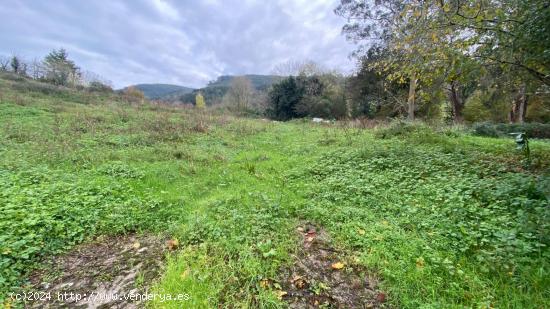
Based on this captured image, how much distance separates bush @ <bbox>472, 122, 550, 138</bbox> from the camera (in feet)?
36.2

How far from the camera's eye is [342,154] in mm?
6941

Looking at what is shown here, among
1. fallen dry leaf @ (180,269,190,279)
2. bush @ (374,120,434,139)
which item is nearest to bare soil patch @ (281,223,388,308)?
fallen dry leaf @ (180,269,190,279)

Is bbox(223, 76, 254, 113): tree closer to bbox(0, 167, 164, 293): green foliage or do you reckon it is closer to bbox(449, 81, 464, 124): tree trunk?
bbox(449, 81, 464, 124): tree trunk

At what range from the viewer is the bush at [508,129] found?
1103 centimetres

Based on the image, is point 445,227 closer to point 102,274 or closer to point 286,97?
point 102,274

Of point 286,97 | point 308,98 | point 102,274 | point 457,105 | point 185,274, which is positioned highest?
point 286,97

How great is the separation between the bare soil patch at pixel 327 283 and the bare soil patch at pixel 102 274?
1.41m

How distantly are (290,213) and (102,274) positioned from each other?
7.98 ft

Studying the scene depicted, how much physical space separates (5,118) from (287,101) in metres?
21.6

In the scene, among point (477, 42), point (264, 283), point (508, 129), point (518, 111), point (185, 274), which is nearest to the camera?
point (264, 283)

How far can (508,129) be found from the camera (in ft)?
37.3

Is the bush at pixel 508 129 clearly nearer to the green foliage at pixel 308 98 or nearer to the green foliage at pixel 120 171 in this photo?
the green foliage at pixel 120 171

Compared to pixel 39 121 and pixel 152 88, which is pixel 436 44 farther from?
pixel 152 88

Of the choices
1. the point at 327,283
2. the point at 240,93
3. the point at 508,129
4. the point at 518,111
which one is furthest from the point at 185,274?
the point at 240,93
